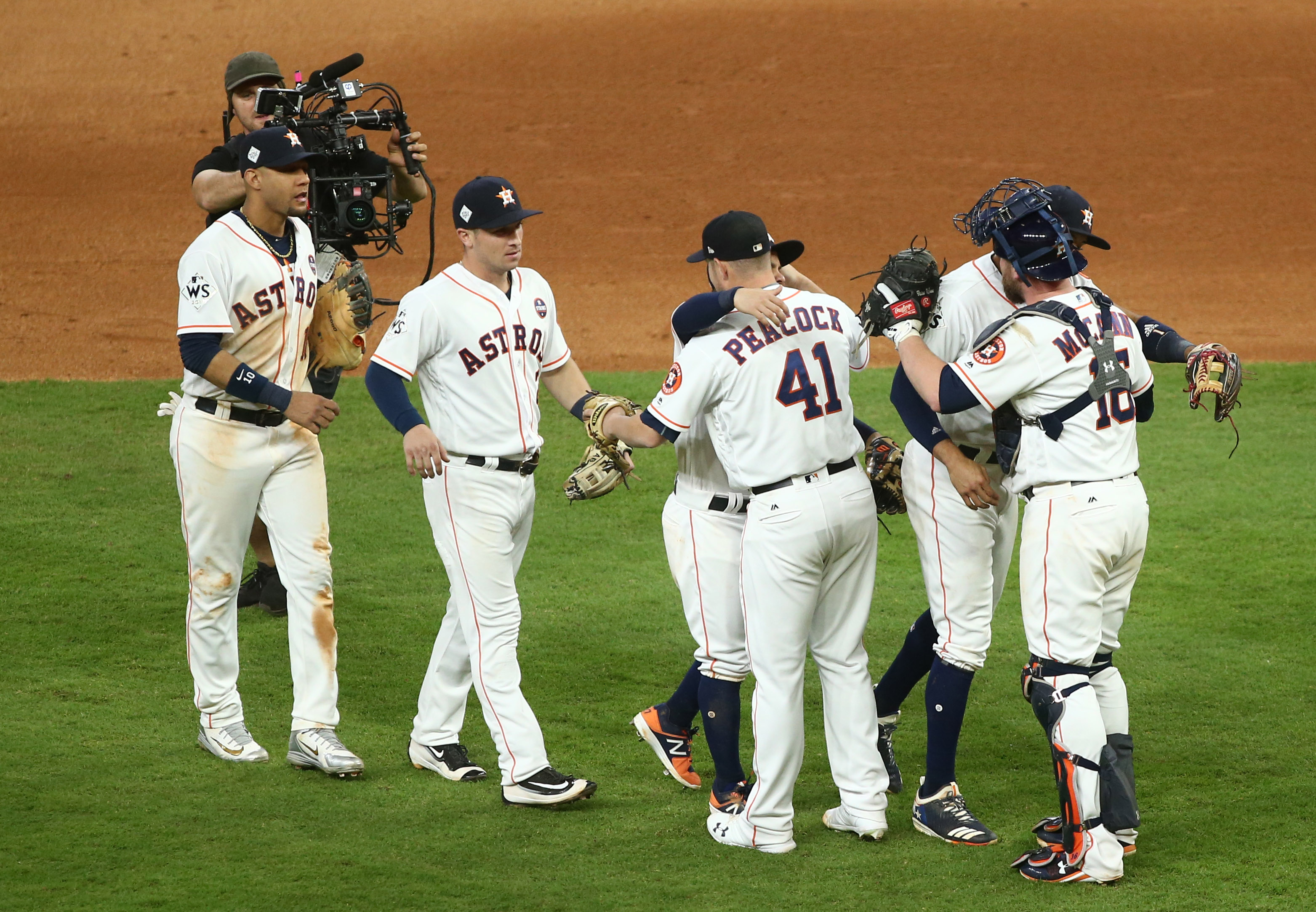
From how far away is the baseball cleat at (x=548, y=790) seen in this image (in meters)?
4.10

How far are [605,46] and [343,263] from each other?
1360cm

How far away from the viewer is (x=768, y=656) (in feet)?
12.5

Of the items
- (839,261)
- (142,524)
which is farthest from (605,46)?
(142,524)

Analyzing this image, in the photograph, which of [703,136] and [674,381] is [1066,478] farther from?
[703,136]

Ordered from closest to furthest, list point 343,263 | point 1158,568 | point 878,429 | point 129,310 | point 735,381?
point 735,381
point 343,263
point 1158,568
point 878,429
point 129,310

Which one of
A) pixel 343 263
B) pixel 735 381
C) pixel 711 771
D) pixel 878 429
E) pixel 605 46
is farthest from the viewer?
pixel 605 46

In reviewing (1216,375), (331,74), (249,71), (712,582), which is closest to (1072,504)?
(1216,375)

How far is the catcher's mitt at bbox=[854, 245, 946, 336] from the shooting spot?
393cm

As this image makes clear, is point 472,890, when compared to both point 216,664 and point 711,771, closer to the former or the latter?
point 711,771

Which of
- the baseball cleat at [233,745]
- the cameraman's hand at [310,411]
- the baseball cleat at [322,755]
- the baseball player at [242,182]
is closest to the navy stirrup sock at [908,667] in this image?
the baseball cleat at [322,755]

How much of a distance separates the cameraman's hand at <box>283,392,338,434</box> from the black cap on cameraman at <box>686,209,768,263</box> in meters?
1.21

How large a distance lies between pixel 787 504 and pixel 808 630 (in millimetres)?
373

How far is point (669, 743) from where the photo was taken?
4.43 metres

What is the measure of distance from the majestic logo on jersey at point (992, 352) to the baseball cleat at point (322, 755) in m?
2.24
